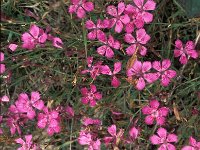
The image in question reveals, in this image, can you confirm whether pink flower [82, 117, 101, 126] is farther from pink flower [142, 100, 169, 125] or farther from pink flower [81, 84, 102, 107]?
→ pink flower [142, 100, 169, 125]


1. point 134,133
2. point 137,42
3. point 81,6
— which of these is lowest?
point 134,133

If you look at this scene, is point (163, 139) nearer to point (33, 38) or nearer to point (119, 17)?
point (119, 17)

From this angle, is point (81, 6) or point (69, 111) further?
point (69, 111)

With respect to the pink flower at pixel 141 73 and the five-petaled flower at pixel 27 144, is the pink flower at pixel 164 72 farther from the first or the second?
the five-petaled flower at pixel 27 144

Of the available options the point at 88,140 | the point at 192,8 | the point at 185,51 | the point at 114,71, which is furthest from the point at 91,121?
the point at 192,8

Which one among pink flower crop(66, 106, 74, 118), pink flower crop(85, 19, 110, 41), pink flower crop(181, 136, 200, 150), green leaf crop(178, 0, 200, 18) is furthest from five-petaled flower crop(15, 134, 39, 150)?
green leaf crop(178, 0, 200, 18)

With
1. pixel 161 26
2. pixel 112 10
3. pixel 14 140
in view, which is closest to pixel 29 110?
pixel 14 140
